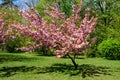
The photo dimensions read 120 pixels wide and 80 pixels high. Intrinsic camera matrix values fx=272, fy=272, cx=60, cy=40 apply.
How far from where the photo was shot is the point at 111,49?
26.0 metres

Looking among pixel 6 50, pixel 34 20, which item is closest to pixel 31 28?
pixel 34 20

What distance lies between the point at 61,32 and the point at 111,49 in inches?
466

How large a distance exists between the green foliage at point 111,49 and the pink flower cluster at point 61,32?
1102cm

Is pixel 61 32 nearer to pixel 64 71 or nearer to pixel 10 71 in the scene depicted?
pixel 64 71

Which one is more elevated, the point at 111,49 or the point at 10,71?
the point at 111,49

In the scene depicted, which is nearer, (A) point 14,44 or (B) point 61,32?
(B) point 61,32

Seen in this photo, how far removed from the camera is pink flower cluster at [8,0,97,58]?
14.7m

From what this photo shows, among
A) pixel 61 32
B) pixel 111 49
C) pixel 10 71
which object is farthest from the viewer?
pixel 111 49

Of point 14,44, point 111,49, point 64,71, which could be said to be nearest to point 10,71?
point 64,71

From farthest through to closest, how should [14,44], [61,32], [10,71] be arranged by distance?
1. [14,44]
2. [10,71]
3. [61,32]

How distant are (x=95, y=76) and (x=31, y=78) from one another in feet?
10.5

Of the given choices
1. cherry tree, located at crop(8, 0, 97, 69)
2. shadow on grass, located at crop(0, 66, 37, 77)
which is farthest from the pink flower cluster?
shadow on grass, located at crop(0, 66, 37, 77)

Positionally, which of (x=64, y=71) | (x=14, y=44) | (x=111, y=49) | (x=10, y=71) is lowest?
(x=64, y=71)

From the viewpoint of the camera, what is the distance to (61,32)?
15.3 m
